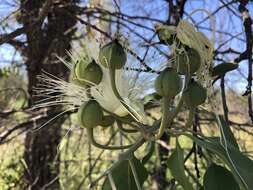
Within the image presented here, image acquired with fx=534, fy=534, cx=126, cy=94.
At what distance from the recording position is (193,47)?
0.80m

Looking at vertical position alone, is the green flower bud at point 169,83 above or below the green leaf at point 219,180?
above

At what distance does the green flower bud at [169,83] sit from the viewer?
2.39 ft

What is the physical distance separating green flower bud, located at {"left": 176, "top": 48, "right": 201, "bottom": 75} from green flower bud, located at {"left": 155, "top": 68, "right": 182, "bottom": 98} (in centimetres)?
4

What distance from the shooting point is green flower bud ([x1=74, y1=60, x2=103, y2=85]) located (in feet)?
2.59

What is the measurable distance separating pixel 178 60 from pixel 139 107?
0.40ft

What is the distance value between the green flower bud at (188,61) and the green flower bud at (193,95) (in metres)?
0.03

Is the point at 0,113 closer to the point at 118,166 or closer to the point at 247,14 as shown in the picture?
the point at 247,14

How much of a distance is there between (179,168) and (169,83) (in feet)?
0.49

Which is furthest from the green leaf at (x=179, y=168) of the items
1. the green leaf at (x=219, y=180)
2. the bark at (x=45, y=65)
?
the bark at (x=45, y=65)

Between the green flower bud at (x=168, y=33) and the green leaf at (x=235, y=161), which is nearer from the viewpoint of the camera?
the green leaf at (x=235, y=161)

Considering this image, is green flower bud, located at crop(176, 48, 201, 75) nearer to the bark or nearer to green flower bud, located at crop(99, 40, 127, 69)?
green flower bud, located at crop(99, 40, 127, 69)

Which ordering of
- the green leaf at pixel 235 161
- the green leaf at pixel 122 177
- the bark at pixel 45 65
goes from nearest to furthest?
the green leaf at pixel 235 161 < the green leaf at pixel 122 177 < the bark at pixel 45 65

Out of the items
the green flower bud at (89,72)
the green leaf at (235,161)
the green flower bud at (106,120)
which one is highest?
the green flower bud at (89,72)

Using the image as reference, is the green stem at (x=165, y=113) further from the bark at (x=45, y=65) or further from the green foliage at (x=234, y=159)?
the bark at (x=45, y=65)
